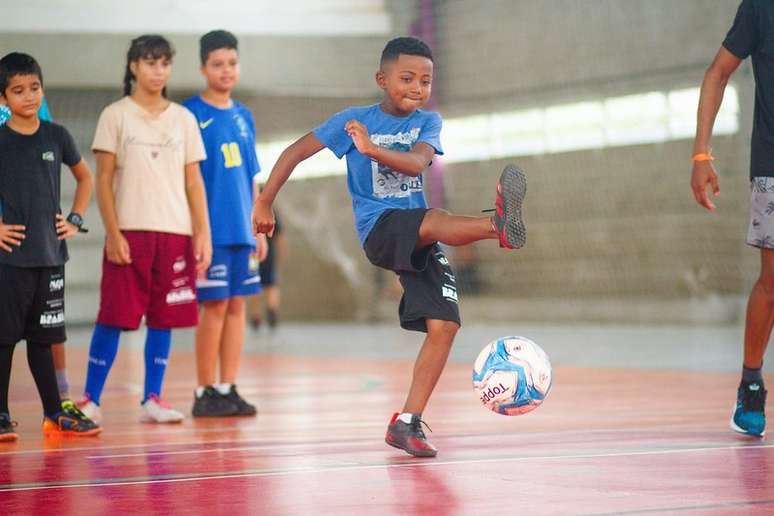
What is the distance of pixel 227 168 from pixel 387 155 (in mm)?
1962

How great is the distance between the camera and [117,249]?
498 centimetres

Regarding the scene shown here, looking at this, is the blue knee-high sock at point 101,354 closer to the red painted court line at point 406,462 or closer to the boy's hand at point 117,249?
the red painted court line at point 406,462

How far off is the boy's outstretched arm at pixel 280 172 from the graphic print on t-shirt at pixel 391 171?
7.5 inches

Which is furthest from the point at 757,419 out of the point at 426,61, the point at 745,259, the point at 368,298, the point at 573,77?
the point at 368,298

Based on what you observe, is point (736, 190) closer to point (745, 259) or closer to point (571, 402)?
point (745, 259)

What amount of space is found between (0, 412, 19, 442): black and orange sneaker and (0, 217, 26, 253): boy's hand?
2.00 ft

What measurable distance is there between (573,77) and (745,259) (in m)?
2.95

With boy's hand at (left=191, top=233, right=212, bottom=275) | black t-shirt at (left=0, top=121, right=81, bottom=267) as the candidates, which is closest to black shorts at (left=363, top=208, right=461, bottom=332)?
black t-shirt at (left=0, top=121, right=81, bottom=267)

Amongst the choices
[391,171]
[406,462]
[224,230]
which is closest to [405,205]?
[391,171]

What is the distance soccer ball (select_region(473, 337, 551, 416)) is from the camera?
3822mm

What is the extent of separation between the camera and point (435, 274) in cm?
391

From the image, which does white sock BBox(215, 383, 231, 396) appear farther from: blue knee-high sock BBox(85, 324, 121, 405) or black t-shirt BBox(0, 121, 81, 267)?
black t-shirt BBox(0, 121, 81, 267)

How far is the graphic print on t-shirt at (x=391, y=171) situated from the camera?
396 cm

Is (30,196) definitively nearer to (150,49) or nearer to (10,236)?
(10,236)
